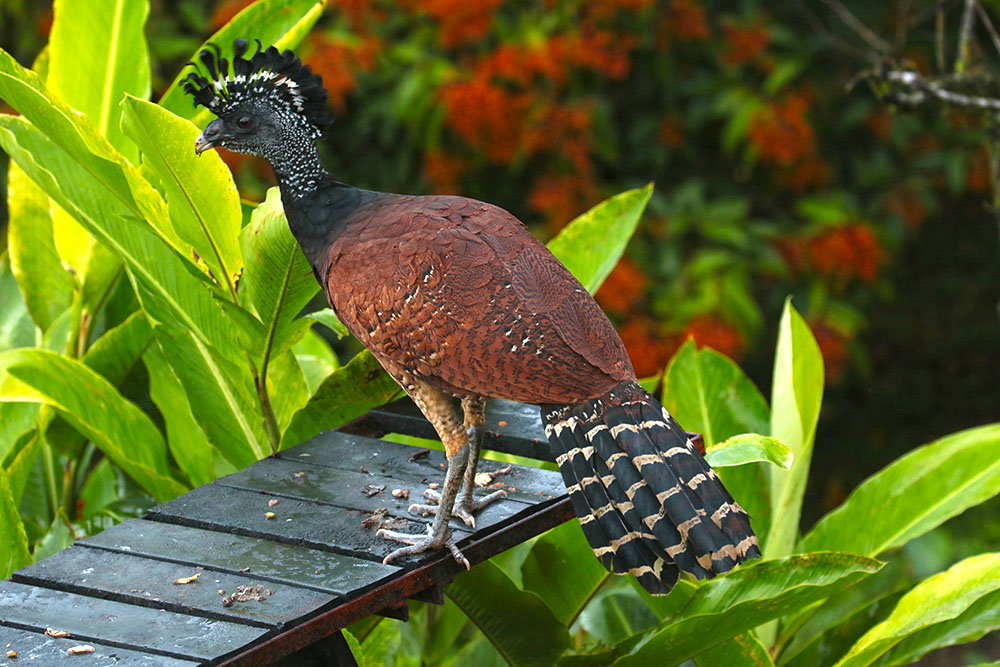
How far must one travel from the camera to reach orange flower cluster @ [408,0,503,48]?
4766 mm

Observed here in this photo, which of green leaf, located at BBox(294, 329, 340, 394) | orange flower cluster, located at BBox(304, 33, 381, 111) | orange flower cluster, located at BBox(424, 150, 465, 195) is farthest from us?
orange flower cluster, located at BBox(424, 150, 465, 195)

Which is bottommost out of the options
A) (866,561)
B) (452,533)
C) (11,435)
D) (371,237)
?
(866,561)

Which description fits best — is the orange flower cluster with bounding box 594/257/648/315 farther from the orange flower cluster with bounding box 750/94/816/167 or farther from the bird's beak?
the bird's beak

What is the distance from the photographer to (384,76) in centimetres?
533

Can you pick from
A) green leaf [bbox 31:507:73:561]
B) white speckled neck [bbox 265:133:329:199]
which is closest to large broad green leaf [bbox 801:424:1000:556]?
white speckled neck [bbox 265:133:329:199]

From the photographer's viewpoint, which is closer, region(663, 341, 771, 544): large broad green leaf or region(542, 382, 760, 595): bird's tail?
region(542, 382, 760, 595): bird's tail

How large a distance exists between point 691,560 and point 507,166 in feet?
12.2

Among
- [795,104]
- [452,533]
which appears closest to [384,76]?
[795,104]

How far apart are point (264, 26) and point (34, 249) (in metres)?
0.97

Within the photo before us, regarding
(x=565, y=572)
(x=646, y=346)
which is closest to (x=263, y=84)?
(x=565, y=572)

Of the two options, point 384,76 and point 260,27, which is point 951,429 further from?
point 260,27

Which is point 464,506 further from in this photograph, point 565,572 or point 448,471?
point 565,572

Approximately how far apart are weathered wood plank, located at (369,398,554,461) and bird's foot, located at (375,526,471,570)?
0.58 metres

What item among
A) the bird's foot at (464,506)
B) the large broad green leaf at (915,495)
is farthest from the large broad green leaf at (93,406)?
the large broad green leaf at (915,495)
